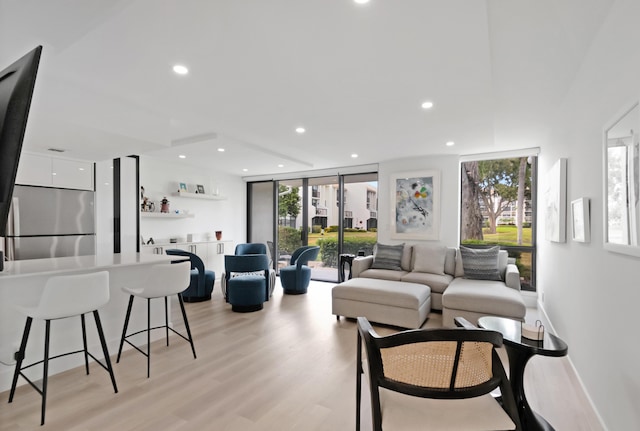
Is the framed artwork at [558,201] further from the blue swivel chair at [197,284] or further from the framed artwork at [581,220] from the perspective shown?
→ the blue swivel chair at [197,284]

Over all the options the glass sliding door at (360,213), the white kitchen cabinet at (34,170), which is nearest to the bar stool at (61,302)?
the white kitchen cabinet at (34,170)

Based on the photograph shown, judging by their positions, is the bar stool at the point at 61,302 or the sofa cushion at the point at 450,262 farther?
the sofa cushion at the point at 450,262

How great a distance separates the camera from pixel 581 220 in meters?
2.39

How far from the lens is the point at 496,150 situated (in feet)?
16.9

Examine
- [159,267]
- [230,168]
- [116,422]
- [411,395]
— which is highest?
[230,168]

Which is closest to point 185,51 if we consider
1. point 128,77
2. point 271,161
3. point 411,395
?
point 128,77

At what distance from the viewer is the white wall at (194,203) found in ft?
19.6

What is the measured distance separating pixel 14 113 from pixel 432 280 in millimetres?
4488

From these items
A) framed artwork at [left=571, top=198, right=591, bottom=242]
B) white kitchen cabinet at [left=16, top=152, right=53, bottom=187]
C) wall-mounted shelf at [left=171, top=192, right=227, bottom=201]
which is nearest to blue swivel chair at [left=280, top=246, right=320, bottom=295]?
wall-mounted shelf at [left=171, top=192, right=227, bottom=201]

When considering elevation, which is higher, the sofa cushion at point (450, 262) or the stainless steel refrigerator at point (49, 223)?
the stainless steel refrigerator at point (49, 223)

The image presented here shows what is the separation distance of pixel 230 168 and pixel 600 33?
6.15 metres

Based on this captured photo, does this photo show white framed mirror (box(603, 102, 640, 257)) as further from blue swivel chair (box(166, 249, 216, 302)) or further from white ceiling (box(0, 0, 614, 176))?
blue swivel chair (box(166, 249, 216, 302))

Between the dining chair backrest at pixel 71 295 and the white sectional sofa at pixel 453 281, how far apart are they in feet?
11.4

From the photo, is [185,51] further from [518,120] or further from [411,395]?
[518,120]
